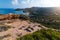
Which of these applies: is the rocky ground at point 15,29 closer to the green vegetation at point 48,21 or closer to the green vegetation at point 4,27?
the green vegetation at point 4,27

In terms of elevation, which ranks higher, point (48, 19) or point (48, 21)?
point (48, 21)

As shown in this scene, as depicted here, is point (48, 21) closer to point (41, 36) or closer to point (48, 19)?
point (48, 19)

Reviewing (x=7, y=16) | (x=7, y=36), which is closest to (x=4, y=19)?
(x=7, y=16)

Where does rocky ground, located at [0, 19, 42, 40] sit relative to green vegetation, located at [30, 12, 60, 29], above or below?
above

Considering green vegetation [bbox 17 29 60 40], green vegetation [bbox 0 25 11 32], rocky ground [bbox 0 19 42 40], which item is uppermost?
green vegetation [bbox 0 25 11 32]

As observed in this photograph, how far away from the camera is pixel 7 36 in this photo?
14.0 m

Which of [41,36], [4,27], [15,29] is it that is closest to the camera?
[41,36]

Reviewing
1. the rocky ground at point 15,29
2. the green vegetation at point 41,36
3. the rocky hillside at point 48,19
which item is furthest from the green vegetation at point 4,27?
the rocky hillside at point 48,19

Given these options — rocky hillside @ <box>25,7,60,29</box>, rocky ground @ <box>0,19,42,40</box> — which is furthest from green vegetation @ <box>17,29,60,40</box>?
rocky hillside @ <box>25,7,60,29</box>

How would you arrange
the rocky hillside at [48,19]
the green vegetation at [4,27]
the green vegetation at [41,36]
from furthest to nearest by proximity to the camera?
the rocky hillside at [48,19], the green vegetation at [4,27], the green vegetation at [41,36]

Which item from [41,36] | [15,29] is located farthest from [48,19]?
[41,36]

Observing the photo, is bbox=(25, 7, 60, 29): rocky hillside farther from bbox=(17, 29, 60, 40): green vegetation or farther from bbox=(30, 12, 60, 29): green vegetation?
bbox=(17, 29, 60, 40): green vegetation

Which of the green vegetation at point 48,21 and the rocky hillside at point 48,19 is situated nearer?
the green vegetation at point 48,21

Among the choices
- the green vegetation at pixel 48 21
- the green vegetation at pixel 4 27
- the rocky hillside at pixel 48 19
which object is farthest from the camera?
the rocky hillside at pixel 48 19
